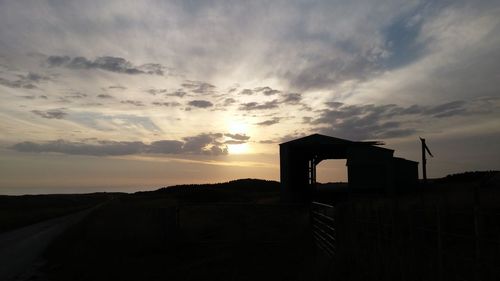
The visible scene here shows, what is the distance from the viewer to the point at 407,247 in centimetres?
984

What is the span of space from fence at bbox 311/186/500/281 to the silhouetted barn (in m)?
19.4

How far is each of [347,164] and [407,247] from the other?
2398 centimetres

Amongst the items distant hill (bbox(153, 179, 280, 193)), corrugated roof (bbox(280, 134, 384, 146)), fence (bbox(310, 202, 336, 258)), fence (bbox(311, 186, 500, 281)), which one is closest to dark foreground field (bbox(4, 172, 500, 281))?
fence (bbox(311, 186, 500, 281))

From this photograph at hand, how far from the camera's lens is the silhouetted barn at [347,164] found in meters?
33.3

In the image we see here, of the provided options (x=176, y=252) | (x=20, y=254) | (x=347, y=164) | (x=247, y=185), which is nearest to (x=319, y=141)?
(x=347, y=164)

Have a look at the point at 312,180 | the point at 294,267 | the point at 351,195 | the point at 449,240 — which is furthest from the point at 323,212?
the point at 312,180

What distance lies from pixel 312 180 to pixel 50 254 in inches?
921

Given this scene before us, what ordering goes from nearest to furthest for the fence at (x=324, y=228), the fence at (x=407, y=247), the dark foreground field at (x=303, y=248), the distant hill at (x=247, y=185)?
the fence at (x=407, y=247) → the dark foreground field at (x=303, y=248) → the fence at (x=324, y=228) → the distant hill at (x=247, y=185)

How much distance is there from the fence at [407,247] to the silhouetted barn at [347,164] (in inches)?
765

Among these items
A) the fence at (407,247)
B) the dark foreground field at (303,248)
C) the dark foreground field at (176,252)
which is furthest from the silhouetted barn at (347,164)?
the fence at (407,247)

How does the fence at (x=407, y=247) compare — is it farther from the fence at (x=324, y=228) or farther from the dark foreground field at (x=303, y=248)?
the fence at (x=324, y=228)

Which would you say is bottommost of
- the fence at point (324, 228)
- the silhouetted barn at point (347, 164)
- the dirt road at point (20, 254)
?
the dirt road at point (20, 254)

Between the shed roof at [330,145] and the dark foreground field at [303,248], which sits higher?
the shed roof at [330,145]

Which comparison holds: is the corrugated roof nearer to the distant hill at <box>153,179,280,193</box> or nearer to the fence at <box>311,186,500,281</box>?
the fence at <box>311,186,500,281</box>
